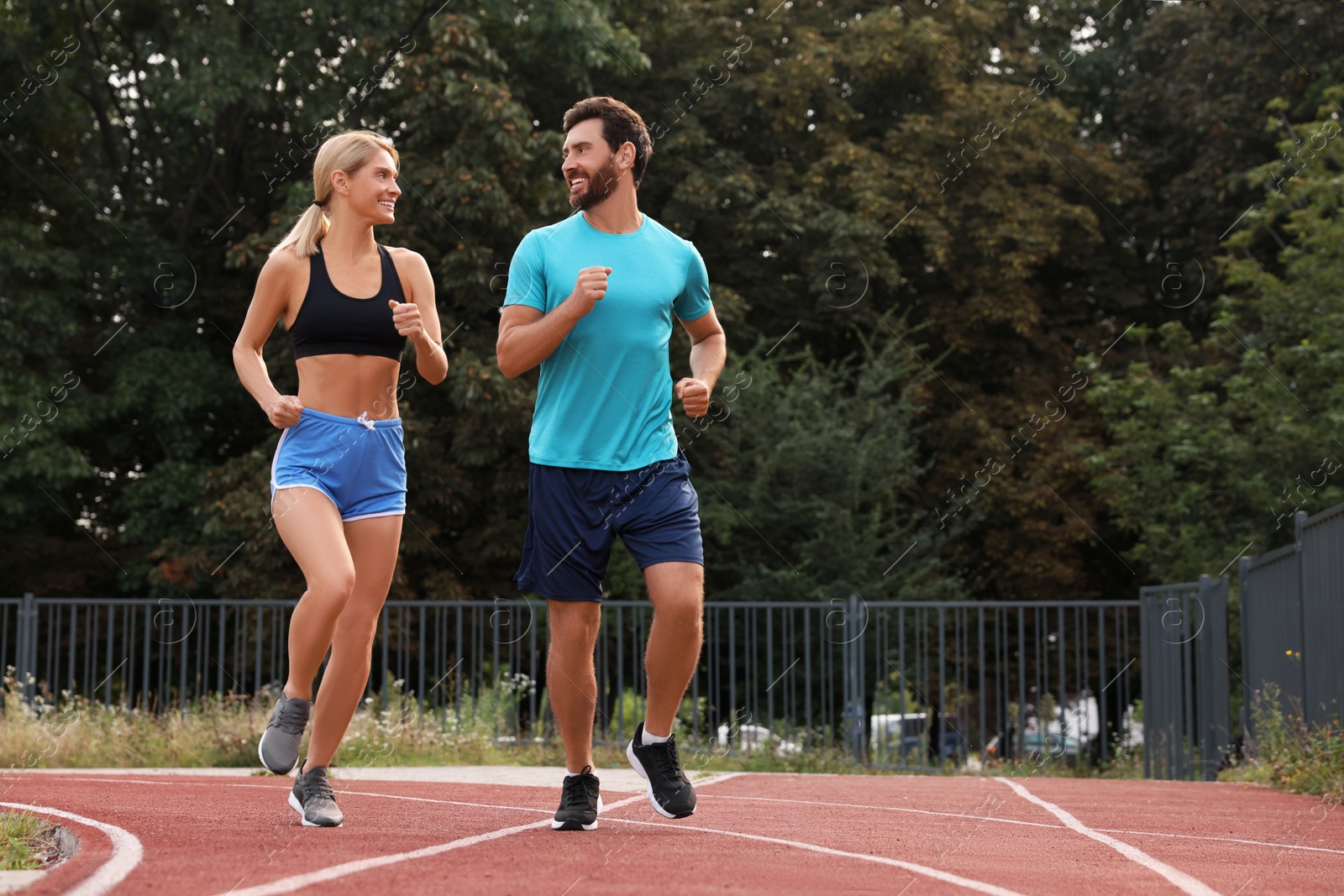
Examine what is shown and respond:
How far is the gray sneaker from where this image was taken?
187 inches

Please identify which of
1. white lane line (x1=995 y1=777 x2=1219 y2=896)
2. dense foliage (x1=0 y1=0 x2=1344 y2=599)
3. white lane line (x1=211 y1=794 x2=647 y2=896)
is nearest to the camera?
white lane line (x1=211 y1=794 x2=647 y2=896)

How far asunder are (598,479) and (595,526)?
15cm

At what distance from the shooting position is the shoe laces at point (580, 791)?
15.7 feet

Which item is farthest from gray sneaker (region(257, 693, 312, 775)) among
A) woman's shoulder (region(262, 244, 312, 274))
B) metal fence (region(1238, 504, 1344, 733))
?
metal fence (region(1238, 504, 1344, 733))

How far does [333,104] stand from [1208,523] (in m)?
13.2

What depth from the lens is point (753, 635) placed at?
48.8ft

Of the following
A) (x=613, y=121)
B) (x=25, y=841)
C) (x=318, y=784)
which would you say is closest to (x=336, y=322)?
(x=613, y=121)

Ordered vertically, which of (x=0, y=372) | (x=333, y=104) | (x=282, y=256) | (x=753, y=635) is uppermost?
(x=333, y=104)

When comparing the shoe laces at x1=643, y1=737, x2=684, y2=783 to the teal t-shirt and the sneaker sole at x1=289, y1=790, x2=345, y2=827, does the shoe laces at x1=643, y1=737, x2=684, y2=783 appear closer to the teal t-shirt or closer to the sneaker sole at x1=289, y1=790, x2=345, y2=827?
the teal t-shirt

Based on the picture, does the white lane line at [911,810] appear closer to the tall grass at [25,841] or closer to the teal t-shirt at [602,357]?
the teal t-shirt at [602,357]

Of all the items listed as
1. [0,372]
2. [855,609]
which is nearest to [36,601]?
[0,372]

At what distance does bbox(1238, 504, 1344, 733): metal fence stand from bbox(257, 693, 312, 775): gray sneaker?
6529mm

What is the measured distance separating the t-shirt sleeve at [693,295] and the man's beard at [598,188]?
1.16 ft

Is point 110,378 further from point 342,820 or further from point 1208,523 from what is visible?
point 342,820
